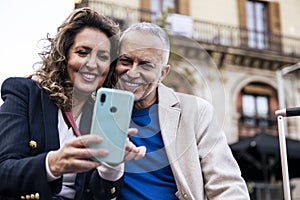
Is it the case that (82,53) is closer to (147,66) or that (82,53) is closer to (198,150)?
(147,66)

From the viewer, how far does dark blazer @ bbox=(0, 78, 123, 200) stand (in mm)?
800

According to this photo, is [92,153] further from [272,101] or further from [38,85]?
[272,101]

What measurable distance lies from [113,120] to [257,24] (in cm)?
967

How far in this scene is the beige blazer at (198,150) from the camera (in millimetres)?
1020

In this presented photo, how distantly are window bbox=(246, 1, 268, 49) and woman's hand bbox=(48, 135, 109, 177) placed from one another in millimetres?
9419

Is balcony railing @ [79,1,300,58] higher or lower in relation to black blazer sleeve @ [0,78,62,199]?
higher

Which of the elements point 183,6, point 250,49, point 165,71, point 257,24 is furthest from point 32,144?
point 257,24

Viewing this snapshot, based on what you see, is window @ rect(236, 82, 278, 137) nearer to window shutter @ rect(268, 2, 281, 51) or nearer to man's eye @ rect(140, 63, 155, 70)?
window shutter @ rect(268, 2, 281, 51)

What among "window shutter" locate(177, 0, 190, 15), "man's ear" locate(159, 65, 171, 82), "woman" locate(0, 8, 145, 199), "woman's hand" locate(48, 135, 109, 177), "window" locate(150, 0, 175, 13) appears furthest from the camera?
"window shutter" locate(177, 0, 190, 15)

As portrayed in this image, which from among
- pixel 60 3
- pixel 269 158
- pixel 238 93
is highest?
pixel 238 93

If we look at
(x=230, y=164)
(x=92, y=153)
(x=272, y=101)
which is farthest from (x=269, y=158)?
(x=92, y=153)

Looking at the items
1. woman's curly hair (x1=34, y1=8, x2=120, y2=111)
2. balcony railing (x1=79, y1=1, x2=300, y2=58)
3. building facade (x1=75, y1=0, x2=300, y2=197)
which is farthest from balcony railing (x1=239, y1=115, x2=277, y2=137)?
woman's curly hair (x1=34, y1=8, x2=120, y2=111)

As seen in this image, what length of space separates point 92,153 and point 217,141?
439 mm

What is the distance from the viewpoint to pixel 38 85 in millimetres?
988
